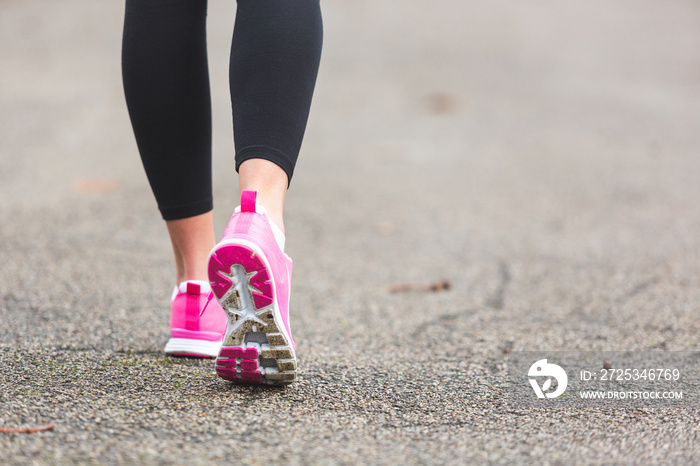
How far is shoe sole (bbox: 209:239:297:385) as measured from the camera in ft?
2.98

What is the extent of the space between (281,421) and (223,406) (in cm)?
10

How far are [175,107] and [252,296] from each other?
409mm

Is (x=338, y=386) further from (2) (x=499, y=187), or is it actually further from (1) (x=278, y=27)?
(2) (x=499, y=187)

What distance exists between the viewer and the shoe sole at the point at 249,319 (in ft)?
2.98

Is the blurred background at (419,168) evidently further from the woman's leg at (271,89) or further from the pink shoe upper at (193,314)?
the woman's leg at (271,89)

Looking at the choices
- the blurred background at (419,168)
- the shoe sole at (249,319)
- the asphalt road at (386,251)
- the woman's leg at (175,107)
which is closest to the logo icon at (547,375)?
the asphalt road at (386,251)

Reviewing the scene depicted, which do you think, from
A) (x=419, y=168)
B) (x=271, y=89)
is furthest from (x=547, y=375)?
(x=419, y=168)

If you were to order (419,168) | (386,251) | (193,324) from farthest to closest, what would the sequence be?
(419,168) < (386,251) < (193,324)

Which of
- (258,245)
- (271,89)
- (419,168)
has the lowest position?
(258,245)

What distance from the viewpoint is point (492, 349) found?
143cm

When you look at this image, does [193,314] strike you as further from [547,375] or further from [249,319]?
[547,375]

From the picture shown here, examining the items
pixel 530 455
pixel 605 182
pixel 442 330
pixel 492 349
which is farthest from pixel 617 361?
pixel 605 182

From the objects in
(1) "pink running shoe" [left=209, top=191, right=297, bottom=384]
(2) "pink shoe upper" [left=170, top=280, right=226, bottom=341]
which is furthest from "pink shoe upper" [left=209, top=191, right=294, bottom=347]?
(2) "pink shoe upper" [left=170, top=280, right=226, bottom=341]

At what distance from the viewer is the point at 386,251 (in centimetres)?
230
